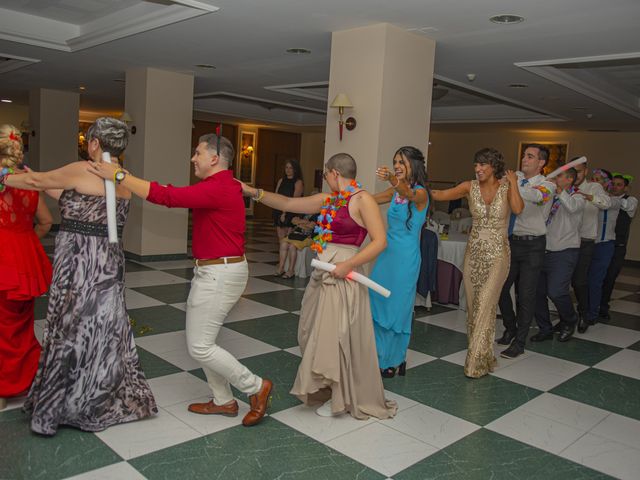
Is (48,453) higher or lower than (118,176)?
lower

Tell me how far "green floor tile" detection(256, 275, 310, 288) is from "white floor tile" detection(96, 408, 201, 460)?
402 cm

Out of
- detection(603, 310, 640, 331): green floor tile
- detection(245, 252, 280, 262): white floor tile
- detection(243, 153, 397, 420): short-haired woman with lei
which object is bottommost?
detection(603, 310, 640, 331): green floor tile

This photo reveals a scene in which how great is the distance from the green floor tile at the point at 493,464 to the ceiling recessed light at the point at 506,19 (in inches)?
128

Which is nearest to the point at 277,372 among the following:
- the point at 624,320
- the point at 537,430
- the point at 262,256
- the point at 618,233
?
the point at 537,430

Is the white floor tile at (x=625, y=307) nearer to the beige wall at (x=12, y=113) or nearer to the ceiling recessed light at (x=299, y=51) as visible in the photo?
the ceiling recessed light at (x=299, y=51)

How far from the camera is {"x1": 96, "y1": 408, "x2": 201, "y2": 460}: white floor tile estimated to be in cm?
275

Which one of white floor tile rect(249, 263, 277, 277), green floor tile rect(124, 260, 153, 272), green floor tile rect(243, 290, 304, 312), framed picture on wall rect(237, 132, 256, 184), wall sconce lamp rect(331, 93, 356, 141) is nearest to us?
wall sconce lamp rect(331, 93, 356, 141)

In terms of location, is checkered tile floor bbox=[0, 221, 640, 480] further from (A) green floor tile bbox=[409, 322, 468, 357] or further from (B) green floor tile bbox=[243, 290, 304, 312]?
(B) green floor tile bbox=[243, 290, 304, 312]

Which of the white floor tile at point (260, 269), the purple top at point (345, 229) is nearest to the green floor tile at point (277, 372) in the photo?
the purple top at point (345, 229)

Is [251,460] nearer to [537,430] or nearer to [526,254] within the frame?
[537,430]

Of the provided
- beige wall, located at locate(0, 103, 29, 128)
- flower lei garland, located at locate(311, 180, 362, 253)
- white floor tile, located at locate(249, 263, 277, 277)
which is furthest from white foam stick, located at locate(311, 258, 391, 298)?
beige wall, located at locate(0, 103, 29, 128)

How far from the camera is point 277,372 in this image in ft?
12.9

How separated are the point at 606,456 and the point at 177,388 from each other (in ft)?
7.92

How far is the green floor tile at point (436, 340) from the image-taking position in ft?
15.5
